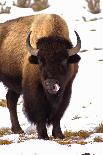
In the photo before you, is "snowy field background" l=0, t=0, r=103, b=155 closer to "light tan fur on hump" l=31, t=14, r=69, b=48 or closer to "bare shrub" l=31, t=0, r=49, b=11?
"bare shrub" l=31, t=0, r=49, b=11

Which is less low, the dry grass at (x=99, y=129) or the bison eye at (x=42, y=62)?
the bison eye at (x=42, y=62)

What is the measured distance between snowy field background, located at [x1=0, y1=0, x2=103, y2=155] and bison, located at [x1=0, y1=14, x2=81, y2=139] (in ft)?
1.72

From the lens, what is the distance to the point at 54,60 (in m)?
8.57

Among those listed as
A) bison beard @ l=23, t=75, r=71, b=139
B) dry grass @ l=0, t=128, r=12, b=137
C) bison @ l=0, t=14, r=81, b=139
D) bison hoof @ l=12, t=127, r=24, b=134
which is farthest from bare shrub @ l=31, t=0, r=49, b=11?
bison beard @ l=23, t=75, r=71, b=139

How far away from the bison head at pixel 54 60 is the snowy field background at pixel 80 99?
35.8 inches

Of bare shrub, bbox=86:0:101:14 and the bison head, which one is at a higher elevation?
the bison head

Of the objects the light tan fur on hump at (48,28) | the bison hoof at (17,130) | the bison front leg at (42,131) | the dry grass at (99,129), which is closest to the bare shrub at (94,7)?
the bison hoof at (17,130)

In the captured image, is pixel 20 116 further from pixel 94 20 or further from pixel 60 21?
pixel 94 20

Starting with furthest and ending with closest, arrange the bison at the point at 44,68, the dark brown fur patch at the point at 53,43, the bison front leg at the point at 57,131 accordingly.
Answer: the bison front leg at the point at 57,131 < the dark brown fur patch at the point at 53,43 < the bison at the point at 44,68

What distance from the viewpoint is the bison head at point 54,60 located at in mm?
8430

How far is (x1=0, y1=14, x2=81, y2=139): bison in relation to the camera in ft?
28.4

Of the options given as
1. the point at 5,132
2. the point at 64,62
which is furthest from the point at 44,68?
the point at 5,132

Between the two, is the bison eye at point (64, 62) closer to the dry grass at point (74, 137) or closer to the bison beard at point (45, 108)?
the bison beard at point (45, 108)

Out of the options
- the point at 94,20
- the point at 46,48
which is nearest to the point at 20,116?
the point at 46,48
